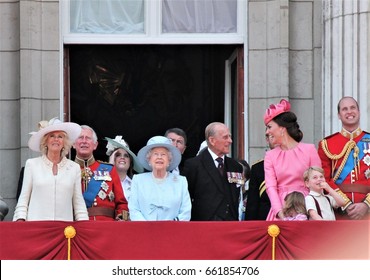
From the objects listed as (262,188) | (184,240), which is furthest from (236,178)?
(184,240)

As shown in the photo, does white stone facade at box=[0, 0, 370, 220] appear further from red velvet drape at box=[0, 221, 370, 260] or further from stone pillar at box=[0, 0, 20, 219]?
red velvet drape at box=[0, 221, 370, 260]

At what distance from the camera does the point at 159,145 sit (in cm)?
1272

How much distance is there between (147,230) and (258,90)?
3838 mm

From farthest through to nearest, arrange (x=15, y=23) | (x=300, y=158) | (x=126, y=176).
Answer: (x=15, y=23)
(x=126, y=176)
(x=300, y=158)

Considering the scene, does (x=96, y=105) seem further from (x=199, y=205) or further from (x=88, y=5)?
(x=199, y=205)

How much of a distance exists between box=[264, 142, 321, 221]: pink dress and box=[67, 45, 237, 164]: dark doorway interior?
11.1ft

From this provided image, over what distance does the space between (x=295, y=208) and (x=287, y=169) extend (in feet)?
1.52

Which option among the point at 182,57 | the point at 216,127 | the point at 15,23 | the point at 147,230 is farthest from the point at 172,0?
the point at 147,230

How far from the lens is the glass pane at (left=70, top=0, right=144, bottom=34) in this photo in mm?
15484

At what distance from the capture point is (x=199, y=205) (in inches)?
508

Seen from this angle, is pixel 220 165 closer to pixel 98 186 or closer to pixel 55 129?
pixel 98 186

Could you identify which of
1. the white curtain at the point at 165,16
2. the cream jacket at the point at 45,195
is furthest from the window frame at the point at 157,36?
the cream jacket at the point at 45,195

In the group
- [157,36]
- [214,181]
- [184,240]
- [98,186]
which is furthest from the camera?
[157,36]
